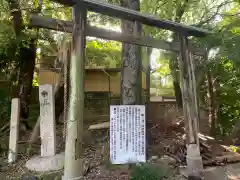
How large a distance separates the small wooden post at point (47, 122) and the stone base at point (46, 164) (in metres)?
0.23

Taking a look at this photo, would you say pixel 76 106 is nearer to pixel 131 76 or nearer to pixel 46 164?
pixel 46 164

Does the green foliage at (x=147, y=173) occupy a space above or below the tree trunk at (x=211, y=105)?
below

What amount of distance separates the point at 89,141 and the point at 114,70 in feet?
17.9

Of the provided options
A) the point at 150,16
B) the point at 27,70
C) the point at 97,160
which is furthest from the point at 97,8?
the point at 27,70

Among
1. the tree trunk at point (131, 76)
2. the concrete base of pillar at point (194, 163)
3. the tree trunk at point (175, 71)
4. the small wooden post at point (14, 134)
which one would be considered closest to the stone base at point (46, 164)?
the small wooden post at point (14, 134)

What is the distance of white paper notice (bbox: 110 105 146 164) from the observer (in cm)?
518

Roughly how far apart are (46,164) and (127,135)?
203 centimetres

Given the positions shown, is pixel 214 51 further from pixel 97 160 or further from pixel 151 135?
pixel 97 160

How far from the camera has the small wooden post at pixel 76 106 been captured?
3.87 m

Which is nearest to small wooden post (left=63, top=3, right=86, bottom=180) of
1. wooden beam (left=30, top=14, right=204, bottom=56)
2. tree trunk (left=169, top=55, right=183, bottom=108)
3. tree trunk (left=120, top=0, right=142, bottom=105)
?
wooden beam (left=30, top=14, right=204, bottom=56)

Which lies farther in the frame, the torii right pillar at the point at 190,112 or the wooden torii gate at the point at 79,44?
the torii right pillar at the point at 190,112

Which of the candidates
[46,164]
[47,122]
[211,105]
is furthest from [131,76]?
[211,105]

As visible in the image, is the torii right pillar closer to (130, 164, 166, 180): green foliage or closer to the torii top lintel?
the torii top lintel

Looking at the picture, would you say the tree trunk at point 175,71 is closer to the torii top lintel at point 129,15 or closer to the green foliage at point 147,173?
the torii top lintel at point 129,15
